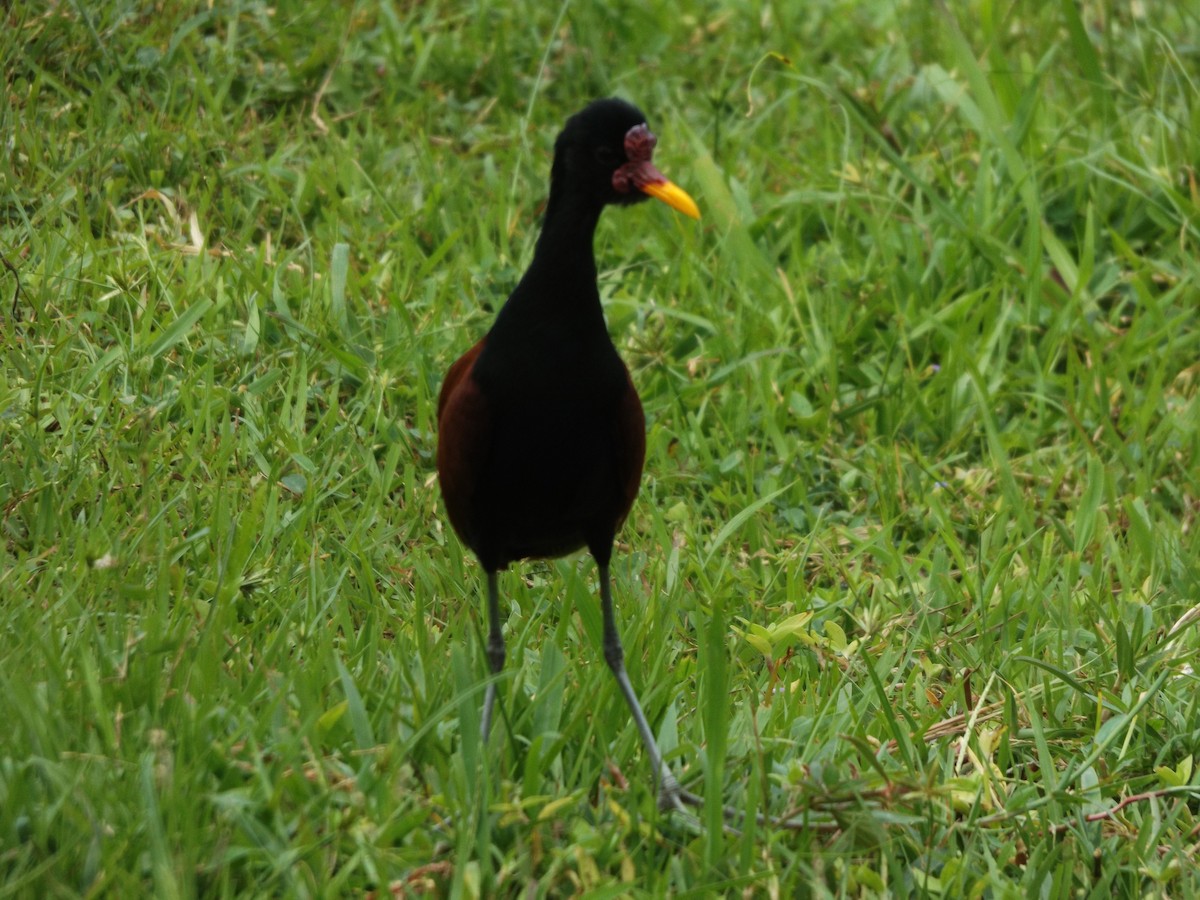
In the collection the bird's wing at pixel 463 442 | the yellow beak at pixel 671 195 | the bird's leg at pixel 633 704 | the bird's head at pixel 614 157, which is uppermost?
the bird's head at pixel 614 157

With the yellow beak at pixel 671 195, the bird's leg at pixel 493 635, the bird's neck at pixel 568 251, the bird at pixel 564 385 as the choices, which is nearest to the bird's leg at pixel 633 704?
the bird at pixel 564 385

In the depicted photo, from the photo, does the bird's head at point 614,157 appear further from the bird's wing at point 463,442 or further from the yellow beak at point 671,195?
the bird's wing at point 463,442

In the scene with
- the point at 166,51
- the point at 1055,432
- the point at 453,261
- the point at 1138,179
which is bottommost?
the point at 1055,432

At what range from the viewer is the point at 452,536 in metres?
4.22

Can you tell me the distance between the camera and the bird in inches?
127

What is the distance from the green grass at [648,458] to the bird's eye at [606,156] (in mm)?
1046

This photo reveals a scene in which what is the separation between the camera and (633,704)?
128 inches

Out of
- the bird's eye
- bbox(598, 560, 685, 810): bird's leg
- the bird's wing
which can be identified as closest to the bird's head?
the bird's eye

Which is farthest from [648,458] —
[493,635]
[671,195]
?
[671,195]

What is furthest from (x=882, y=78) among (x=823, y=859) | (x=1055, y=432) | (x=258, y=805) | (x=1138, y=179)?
(x=258, y=805)

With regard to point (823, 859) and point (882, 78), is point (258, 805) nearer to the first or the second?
point (823, 859)

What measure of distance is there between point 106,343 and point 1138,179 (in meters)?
4.05

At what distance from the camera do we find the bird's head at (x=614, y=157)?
3242mm

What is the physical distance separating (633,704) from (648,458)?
1.66 m
